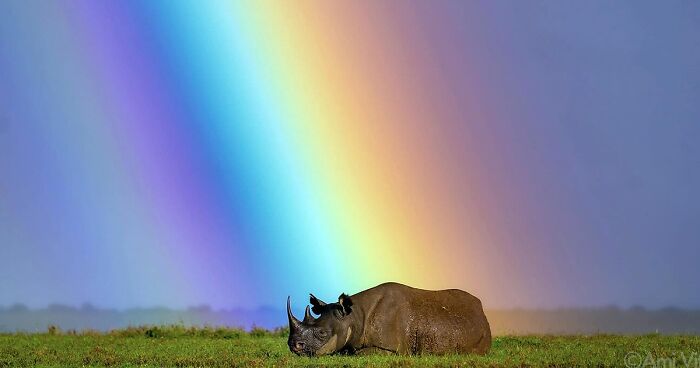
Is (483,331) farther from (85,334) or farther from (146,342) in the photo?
(85,334)

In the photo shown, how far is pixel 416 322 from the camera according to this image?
21.1 m

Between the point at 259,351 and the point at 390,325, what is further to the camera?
the point at 259,351

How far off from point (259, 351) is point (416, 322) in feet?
13.5

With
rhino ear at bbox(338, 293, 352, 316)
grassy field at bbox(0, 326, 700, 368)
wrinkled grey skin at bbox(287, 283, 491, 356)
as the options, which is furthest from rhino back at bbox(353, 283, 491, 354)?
grassy field at bbox(0, 326, 700, 368)

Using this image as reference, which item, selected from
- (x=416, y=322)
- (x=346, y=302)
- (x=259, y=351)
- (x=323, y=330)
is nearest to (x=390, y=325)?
(x=416, y=322)

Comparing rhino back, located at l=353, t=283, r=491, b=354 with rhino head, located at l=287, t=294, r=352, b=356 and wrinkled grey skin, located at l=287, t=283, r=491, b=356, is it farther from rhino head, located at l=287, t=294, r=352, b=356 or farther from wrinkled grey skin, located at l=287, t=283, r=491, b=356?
rhino head, located at l=287, t=294, r=352, b=356

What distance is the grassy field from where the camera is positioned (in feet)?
62.2

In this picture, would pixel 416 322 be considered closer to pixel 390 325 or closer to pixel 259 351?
pixel 390 325

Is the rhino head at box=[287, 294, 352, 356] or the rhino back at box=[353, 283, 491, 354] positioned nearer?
the rhino head at box=[287, 294, 352, 356]

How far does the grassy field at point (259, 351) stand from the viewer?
19.0 meters

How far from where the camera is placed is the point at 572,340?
26.4 metres

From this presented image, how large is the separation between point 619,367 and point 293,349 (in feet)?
22.9

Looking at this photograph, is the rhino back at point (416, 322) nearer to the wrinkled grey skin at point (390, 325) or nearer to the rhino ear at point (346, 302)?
the wrinkled grey skin at point (390, 325)

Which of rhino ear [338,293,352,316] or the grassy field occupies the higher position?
rhino ear [338,293,352,316]
